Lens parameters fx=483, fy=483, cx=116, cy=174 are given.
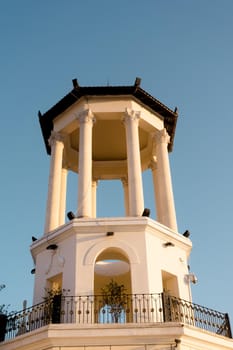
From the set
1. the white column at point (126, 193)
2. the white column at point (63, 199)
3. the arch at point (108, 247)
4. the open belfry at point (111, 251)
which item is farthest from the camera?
the white column at point (126, 193)

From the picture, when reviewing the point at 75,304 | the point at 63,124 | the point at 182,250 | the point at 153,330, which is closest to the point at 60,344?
the point at 75,304

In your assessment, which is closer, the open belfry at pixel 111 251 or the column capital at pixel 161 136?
the open belfry at pixel 111 251

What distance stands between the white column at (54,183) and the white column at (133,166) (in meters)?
3.18

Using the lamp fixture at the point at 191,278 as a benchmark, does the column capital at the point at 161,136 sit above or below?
above

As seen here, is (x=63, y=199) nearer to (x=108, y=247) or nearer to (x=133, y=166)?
(x=133, y=166)

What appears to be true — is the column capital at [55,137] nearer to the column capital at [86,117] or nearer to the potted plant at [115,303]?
the column capital at [86,117]

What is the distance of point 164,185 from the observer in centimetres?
2031

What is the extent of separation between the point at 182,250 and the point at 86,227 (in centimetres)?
403

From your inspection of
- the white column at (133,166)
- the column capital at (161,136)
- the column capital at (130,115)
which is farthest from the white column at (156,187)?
the column capital at (130,115)

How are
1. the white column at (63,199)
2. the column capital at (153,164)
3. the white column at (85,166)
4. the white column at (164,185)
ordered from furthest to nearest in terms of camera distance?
1. the column capital at (153,164)
2. the white column at (63,199)
3. the white column at (164,185)
4. the white column at (85,166)

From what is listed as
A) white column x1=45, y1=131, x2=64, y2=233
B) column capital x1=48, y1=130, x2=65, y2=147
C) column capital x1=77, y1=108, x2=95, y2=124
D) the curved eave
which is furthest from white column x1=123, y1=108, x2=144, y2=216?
white column x1=45, y1=131, x2=64, y2=233

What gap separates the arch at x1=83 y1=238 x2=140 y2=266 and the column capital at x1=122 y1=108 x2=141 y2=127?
5763 mm

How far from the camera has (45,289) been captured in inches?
691

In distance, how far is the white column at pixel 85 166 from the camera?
715 inches
